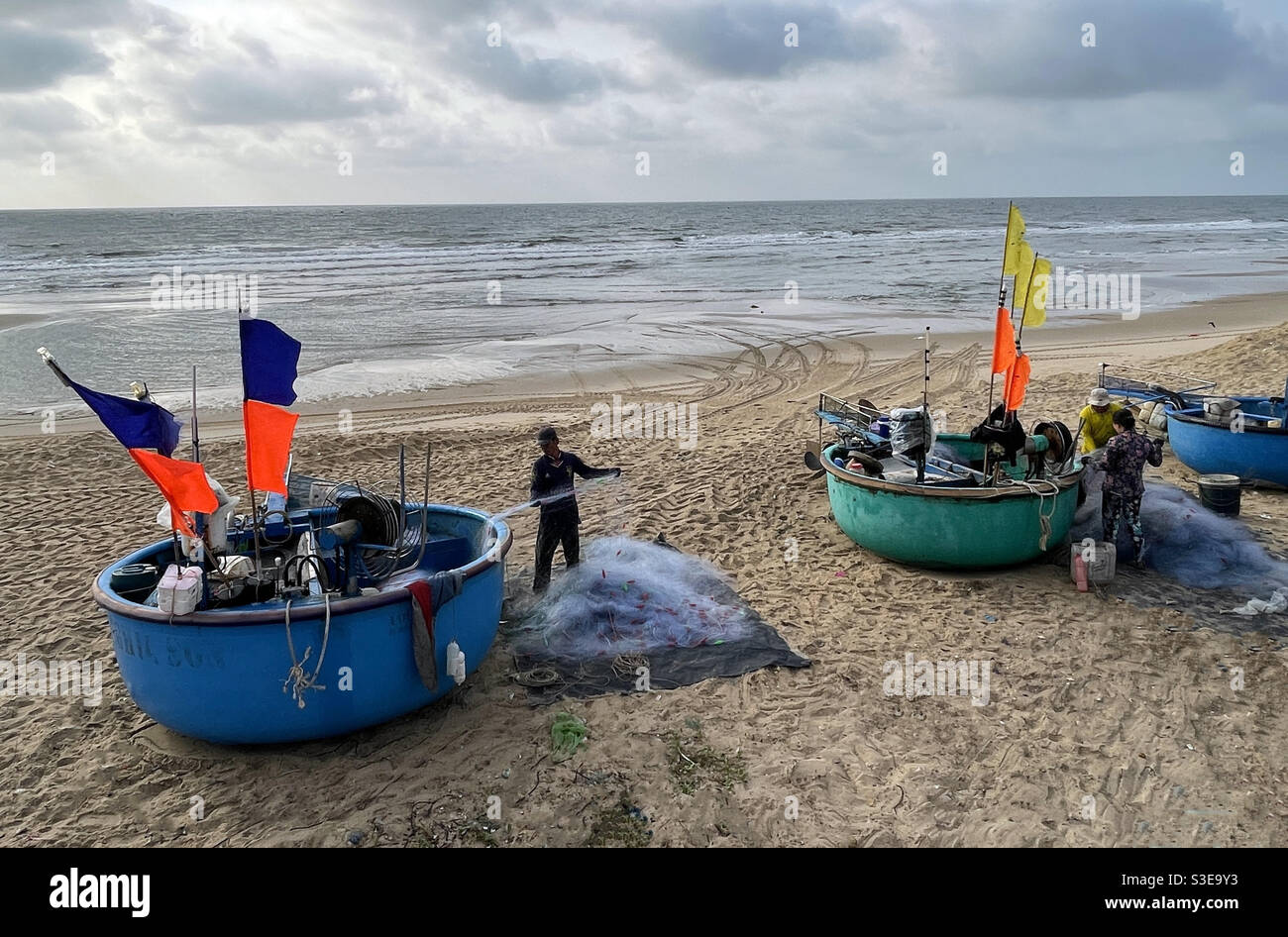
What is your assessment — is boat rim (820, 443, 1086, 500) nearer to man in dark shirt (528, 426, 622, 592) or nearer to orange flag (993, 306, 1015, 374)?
orange flag (993, 306, 1015, 374)

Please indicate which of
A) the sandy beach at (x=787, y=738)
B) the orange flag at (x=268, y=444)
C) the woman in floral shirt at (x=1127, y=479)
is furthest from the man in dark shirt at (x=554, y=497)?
the woman in floral shirt at (x=1127, y=479)

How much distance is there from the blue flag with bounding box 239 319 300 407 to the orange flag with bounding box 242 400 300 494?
0.21 ft

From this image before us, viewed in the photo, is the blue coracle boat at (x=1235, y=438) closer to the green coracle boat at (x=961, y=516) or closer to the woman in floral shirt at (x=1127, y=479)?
the woman in floral shirt at (x=1127, y=479)

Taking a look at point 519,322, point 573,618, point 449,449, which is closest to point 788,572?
point 573,618

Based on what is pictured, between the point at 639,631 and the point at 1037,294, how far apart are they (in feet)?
13.4

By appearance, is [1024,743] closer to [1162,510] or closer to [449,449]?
[1162,510]

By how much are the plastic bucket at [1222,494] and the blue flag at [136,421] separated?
864 centimetres

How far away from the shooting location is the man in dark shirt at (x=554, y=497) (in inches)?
293

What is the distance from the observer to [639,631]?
6.89 meters

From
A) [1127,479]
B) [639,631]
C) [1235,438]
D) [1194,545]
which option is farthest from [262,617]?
[1235,438]

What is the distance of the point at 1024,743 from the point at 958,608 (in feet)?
6.15

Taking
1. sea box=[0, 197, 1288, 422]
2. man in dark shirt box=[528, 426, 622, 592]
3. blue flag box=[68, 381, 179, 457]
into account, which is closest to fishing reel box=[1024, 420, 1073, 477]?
man in dark shirt box=[528, 426, 622, 592]

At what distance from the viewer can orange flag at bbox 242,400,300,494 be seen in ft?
16.5

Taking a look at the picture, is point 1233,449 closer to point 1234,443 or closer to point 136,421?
point 1234,443
